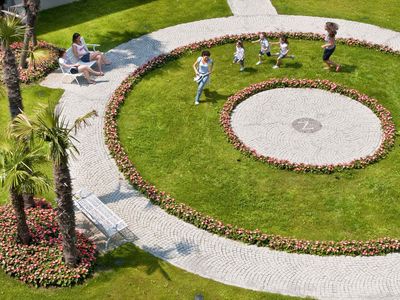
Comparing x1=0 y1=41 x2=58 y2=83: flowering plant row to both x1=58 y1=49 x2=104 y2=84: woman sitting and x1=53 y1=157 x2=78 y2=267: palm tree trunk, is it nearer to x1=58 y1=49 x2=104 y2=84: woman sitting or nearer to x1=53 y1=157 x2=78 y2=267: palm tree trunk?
x1=58 y1=49 x2=104 y2=84: woman sitting

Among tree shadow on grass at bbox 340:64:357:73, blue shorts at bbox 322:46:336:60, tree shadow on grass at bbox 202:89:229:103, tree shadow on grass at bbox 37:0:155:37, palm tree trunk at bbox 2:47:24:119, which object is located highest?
palm tree trunk at bbox 2:47:24:119

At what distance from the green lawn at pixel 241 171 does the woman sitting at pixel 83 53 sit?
2191 millimetres

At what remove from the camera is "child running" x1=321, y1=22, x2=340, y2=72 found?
23.4m

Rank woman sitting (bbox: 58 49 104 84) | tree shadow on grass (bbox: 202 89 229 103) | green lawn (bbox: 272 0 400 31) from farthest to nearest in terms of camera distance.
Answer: green lawn (bbox: 272 0 400 31) → woman sitting (bbox: 58 49 104 84) → tree shadow on grass (bbox: 202 89 229 103)

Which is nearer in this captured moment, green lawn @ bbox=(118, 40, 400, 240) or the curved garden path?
the curved garden path

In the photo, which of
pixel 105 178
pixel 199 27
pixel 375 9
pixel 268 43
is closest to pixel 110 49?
pixel 199 27

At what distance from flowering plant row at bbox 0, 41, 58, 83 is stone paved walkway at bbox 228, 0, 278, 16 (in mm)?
9787

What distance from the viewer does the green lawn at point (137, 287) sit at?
14656mm

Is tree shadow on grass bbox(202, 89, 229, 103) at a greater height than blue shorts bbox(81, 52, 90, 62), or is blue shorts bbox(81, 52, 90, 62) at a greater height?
blue shorts bbox(81, 52, 90, 62)

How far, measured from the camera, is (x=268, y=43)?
24.8 m

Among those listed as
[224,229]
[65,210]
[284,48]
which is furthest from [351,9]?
[65,210]

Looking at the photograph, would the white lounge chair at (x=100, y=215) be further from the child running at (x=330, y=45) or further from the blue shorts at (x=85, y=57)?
the child running at (x=330, y=45)

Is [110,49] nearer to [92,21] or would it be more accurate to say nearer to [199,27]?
[92,21]

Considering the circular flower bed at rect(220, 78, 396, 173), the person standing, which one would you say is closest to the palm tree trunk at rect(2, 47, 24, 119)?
the circular flower bed at rect(220, 78, 396, 173)
